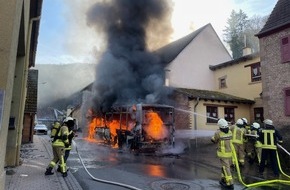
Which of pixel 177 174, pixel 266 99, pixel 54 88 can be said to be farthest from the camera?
pixel 54 88

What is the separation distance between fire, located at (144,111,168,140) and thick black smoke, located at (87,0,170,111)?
4.08m

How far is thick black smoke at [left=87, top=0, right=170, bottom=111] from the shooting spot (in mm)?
19219

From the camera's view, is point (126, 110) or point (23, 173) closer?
point (23, 173)

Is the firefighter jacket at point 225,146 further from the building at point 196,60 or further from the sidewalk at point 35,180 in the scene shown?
the building at point 196,60

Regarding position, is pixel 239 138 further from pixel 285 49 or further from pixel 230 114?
pixel 230 114

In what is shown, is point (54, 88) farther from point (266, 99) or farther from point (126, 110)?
point (266, 99)

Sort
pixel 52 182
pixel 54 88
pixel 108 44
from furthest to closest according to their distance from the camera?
1. pixel 54 88
2. pixel 108 44
3. pixel 52 182

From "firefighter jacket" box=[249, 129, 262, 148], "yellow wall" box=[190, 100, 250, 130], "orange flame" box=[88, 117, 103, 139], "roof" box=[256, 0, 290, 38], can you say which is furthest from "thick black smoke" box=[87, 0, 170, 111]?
"firefighter jacket" box=[249, 129, 262, 148]

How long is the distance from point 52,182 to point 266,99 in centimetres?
1220

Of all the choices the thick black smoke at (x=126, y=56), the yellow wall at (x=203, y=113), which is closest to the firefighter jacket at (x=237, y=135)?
the yellow wall at (x=203, y=113)

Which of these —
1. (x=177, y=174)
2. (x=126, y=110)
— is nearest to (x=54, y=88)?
(x=126, y=110)

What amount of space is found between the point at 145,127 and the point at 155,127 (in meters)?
0.61

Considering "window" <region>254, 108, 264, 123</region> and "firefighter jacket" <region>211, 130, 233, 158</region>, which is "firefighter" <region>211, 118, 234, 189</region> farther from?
"window" <region>254, 108, 264, 123</region>

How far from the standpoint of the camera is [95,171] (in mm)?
8742
